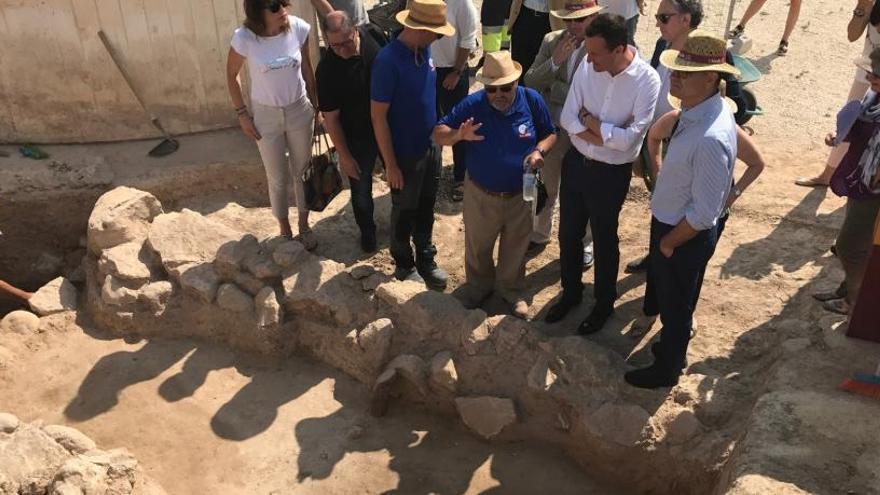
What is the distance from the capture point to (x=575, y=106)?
15.5ft

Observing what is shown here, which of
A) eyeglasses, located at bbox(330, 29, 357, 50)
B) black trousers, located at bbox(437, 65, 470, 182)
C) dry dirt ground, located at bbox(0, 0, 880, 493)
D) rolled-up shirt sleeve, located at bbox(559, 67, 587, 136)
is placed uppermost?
eyeglasses, located at bbox(330, 29, 357, 50)

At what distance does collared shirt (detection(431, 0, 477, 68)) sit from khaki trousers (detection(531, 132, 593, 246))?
4.41ft

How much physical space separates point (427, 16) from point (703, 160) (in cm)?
205

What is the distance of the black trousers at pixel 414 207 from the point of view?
555 cm

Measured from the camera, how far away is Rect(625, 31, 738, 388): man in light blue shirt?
3.86 m

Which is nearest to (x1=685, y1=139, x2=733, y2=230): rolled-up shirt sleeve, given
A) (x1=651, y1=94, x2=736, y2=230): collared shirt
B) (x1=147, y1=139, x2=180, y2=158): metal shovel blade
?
(x1=651, y1=94, x2=736, y2=230): collared shirt

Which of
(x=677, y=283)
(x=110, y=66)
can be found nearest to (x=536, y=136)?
(x=677, y=283)

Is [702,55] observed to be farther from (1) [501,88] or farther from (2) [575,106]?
(1) [501,88]

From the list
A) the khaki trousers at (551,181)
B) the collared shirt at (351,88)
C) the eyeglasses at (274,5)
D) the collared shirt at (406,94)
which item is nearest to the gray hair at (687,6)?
the khaki trousers at (551,181)

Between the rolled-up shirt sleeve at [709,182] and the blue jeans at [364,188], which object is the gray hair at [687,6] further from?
the blue jeans at [364,188]

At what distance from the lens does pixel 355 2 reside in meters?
7.07

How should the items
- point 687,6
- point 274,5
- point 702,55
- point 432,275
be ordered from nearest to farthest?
1. point 702,55
2. point 687,6
3. point 274,5
4. point 432,275

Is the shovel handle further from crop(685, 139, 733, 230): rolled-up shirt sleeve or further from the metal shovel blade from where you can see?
crop(685, 139, 733, 230): rolled-up shirt sleeve

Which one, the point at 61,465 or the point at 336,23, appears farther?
the point at 336,23
